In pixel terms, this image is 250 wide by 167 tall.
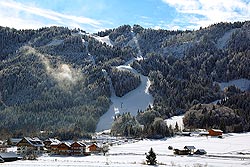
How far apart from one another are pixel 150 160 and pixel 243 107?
4422 inches

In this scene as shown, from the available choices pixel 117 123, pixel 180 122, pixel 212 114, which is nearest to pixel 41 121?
pixel 117 123

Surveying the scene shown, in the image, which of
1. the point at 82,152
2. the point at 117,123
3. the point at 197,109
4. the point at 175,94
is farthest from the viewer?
the point at 175,94

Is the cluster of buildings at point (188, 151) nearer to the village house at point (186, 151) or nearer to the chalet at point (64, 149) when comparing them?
the village house at point (186, 151)

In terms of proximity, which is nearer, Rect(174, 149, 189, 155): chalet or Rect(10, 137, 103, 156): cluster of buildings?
Rect(174, 149, 189, 155): chalet

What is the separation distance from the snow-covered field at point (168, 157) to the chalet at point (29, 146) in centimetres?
946

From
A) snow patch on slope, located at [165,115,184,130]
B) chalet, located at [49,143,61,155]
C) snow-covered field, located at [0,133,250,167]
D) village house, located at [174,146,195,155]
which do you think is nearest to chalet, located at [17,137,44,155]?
chalet, located at [49,143,61,155]

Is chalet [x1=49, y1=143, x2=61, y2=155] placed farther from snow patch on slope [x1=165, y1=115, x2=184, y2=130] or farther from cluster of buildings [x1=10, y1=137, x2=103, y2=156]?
snow patch on slope [x1=165, y1=115, x2=184, y2=130]

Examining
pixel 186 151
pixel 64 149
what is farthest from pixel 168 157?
pixel 64 149

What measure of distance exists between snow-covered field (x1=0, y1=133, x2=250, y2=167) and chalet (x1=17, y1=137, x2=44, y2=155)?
9458 millimetres

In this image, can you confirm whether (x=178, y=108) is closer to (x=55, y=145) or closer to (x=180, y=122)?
(x=180, y=122)

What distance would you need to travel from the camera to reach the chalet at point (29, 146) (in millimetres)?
92231

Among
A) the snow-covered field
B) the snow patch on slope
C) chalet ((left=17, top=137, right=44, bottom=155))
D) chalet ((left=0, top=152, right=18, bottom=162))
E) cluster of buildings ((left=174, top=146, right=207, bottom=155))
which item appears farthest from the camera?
the snow patch on slope

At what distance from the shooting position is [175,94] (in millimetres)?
198125

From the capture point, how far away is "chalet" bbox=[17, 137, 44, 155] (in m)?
92.2
